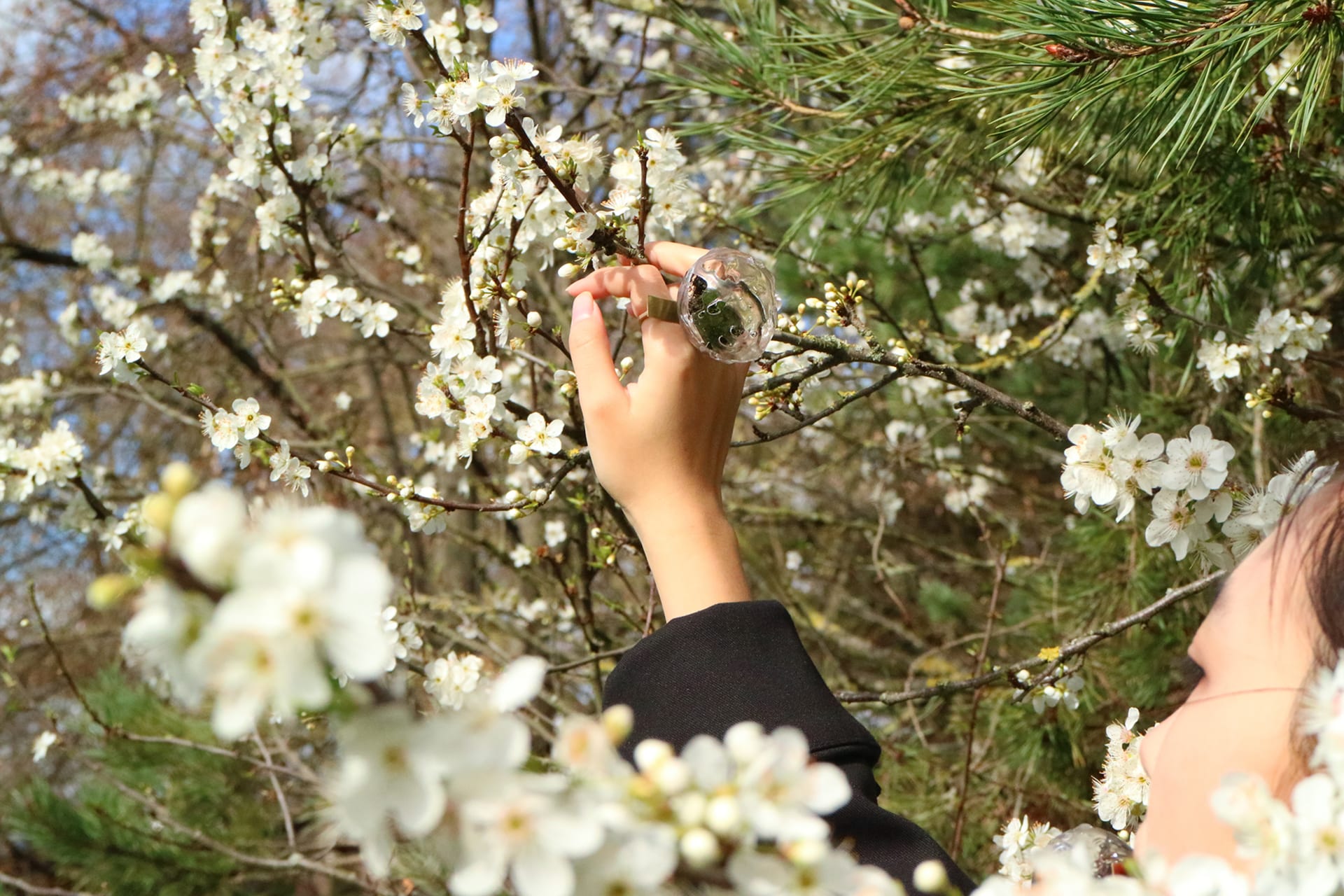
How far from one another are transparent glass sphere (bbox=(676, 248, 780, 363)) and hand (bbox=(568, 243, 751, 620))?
2 cm

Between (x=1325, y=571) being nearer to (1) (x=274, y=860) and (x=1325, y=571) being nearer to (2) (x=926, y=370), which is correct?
(2) (x=926, y=370)

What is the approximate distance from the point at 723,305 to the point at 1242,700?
1.92 ft

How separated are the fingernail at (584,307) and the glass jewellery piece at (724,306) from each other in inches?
4.0

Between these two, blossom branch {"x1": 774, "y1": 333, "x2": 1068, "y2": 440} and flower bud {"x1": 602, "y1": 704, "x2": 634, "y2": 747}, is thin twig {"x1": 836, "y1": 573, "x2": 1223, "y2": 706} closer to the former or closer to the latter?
blossom branch {"x1": 774, "y1": 333, "x2": 1068, "y2": 440}

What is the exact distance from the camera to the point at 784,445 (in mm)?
4449

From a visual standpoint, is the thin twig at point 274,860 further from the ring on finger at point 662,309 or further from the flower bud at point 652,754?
the flower bud at point 652,754

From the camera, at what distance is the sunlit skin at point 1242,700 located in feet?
2.35

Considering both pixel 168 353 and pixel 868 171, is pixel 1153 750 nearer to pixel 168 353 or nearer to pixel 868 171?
pixel 868 171

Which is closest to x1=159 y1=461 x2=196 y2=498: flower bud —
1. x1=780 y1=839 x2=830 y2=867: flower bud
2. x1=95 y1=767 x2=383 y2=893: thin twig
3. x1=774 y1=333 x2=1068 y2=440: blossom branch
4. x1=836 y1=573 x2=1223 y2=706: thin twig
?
x1=780 y1=839 x2=830 y2=867: flower bud

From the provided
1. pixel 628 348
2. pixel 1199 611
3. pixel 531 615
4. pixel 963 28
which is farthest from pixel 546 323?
pixel 1199 611

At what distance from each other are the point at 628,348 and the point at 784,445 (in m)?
1.88

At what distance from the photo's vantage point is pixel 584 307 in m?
1.11

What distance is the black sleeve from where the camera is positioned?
0.95 m

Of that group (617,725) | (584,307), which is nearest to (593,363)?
(584,307)
